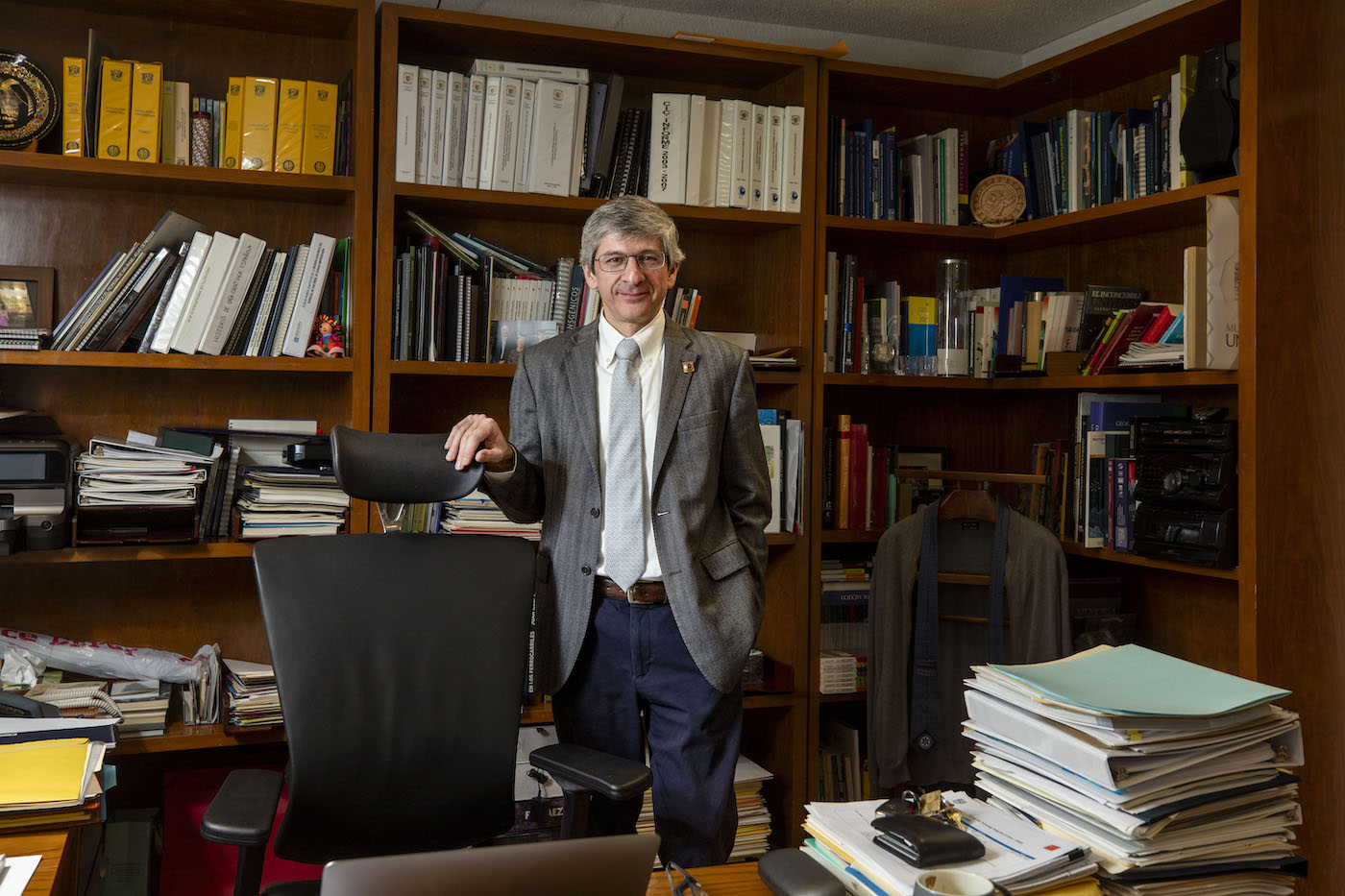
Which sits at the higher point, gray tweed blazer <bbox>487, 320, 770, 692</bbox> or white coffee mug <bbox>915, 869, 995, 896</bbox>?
gray tweed blazer <bbox>487, 320, 770, 692</bbox>

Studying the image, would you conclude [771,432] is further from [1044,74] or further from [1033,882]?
[1033,882]

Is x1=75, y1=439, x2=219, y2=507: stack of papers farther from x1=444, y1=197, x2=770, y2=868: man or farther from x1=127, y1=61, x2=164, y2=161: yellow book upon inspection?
x1=444, y1=197, x2=770, y2=868: man

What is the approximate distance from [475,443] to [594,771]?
1.83 ft

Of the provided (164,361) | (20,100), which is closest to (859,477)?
(164,361)

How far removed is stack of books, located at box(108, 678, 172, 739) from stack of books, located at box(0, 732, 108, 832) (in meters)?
0.81

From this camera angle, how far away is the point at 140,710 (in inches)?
98.3

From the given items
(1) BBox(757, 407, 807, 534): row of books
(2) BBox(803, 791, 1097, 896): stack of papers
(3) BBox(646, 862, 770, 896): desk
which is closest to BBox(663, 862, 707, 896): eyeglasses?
(3) BBox(646, 862, 770, 896): desk

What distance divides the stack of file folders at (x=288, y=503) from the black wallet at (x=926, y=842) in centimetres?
180

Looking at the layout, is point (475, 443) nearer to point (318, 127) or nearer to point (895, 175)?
point (318, 127)

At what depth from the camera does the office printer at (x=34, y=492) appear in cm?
234

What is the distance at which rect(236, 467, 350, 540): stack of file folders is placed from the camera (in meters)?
2.56

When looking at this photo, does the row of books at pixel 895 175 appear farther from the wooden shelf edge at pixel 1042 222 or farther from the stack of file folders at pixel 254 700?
the stack of file folders at pixel 254 700

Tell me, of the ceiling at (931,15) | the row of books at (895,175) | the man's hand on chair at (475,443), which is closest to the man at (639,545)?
the man's hand on chair at (475,443)

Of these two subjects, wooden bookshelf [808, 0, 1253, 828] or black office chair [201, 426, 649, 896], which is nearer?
black office chair [201, 426, 649, 896]
